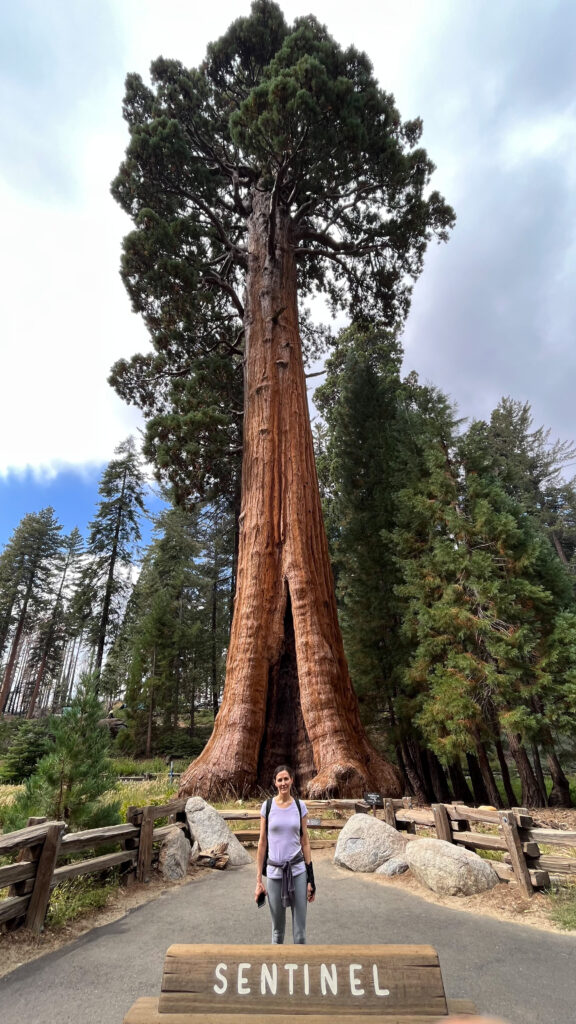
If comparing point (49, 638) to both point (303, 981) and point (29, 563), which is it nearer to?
point (29, 563)

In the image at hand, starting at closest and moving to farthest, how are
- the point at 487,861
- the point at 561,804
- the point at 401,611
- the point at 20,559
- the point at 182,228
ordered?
the point at 487,861 < the point at 561,804 < the point at 401,611 < the point at 182,228 < the point at 20,559

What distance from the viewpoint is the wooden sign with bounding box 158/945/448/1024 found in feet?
5.57

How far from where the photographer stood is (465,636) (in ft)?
30.6

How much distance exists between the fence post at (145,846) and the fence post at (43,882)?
4.71 ft

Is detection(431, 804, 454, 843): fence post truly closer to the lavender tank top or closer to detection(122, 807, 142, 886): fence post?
the lavender tank top

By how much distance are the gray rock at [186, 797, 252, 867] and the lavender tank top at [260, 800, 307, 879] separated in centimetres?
349

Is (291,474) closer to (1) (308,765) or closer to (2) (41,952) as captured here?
(1) (308,765)

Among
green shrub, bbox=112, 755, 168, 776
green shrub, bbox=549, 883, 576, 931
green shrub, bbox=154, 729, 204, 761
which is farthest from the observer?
green shrub, bbox=154, 729, 204, 761

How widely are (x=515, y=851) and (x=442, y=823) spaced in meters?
1.17

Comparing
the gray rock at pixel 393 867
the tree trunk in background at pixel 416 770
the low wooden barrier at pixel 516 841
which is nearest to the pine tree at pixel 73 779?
the gray rock at pixel 393 867

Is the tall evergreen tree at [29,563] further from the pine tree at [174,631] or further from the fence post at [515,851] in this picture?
the fence post at [515,851]

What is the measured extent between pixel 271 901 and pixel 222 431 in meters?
10.2

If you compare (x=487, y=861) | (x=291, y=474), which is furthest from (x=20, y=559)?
(x=487, y=861)

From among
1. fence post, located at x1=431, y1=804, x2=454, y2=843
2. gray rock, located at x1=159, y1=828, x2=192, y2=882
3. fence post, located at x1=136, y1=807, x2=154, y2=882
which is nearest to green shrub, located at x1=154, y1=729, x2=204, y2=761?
gray rock, located at x1=159, y1=828, x2=192, y2=882
